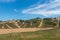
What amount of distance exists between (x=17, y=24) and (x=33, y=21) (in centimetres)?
764

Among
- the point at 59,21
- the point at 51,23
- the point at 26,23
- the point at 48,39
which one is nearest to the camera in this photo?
the point at 48,39

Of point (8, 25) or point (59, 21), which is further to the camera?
point (8, 25)

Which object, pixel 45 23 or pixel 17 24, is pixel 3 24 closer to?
pixel 17 24

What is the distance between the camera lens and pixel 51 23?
249ft

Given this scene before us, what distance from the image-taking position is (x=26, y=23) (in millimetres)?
82188

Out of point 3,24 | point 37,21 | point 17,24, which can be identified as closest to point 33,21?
point 37,21

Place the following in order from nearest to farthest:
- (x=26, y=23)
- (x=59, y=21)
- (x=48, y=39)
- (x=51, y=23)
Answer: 1. (x=48, y=39)
2. (x=59, y=21)
3. (x=51, y=23)
4. (x=26, y=23)

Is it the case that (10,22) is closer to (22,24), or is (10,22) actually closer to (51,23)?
(22,24)

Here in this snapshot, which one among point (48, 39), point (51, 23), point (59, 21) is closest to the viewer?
point (48, 39)

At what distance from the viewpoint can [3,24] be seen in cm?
7762

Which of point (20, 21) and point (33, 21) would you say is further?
point (20, 21)

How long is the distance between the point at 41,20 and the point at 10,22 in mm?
14145

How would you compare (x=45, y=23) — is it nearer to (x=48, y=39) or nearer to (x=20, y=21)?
(x=20, y=21)

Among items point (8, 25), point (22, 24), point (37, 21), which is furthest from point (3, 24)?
point (37, 21)
